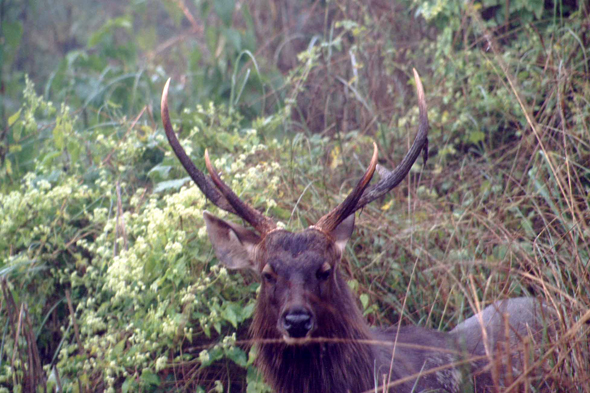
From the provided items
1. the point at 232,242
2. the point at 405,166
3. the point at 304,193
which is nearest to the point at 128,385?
the point at 232,242

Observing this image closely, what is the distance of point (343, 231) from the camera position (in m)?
3.53

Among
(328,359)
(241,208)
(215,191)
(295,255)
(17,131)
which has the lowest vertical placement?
(328,359)

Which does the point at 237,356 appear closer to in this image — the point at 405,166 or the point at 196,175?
the point at 196,175

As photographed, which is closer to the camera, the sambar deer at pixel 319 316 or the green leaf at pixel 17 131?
the sambar deer at pixel 319 316

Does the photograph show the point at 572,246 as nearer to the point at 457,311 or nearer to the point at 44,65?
the point at 457,311

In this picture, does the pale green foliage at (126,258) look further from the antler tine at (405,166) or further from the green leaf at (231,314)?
the antler tine at (405,166)

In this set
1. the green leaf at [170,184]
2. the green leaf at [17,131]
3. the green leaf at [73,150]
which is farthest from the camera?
the green leaf at [17,131]

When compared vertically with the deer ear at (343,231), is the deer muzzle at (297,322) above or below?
below

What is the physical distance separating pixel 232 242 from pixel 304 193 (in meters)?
0.91

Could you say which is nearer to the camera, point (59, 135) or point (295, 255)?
point (295, 255)

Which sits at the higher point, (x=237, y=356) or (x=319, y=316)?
(x=319, y=316)

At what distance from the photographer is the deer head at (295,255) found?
3074 millimetres

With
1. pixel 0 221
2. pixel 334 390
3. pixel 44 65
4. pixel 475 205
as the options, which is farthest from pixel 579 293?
pixel 44 65

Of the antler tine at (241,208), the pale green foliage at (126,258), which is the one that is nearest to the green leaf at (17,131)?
the pale green foliage at (126,258)
